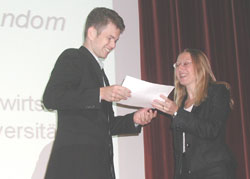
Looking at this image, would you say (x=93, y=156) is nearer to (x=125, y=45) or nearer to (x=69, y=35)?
(x=69, y=35)

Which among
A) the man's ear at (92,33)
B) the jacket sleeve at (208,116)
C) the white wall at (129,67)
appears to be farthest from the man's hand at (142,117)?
the white wall at (129,67)

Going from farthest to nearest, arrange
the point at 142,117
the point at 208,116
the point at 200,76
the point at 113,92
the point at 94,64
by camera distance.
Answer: the point at 200,76 → the point at 208,116 → the point at 142,117 → the point at 94,64 → the point at 113,92

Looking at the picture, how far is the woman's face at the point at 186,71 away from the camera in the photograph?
8.50 feet

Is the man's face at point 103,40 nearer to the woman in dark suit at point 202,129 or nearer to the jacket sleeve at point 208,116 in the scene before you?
the woman in dark suit at point 202,129

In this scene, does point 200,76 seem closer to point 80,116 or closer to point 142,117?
point 142,117

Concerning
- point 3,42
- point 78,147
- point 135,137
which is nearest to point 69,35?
point 3,42

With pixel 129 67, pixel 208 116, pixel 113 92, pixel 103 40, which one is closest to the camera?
pixel 113 92

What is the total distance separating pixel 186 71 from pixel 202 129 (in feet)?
1.80

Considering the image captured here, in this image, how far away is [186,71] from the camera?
8.54ft

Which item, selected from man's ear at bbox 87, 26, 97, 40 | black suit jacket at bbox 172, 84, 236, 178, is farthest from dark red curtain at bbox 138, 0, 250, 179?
man's ear at bbox 87, 26, 97, 40

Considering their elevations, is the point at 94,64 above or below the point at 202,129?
above

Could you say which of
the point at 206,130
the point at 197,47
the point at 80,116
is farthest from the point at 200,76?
the point at 197,47

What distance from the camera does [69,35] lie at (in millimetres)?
3035

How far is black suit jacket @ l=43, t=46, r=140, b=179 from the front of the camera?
169 centimetres
